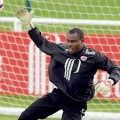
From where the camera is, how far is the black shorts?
25.2 ft

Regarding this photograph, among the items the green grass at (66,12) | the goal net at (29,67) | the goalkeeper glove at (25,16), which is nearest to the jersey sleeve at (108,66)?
the goalkeeper glove at (25,16)

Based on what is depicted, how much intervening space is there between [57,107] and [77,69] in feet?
1.69

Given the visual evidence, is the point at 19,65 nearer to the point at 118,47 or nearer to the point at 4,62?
the point at 4,62

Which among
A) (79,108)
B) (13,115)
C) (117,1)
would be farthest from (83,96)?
(117,1)

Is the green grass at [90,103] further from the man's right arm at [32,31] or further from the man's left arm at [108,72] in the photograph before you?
the man's left arm at [108,72]

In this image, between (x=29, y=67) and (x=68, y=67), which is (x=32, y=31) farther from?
(x=29, y=67)

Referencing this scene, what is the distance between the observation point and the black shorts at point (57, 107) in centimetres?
770

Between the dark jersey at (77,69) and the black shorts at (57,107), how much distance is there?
92 mm

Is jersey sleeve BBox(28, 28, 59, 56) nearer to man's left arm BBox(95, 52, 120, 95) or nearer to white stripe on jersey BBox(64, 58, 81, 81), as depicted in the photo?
white stripe on jersey BBox(64, 58, 81, 81)

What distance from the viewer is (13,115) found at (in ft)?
34.2

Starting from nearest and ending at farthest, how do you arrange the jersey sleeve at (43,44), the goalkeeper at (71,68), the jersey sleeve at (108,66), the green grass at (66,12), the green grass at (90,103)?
the jersey sleeve at (108,66) < the goalkeeper at (71,68) < the jersey sleeve at (43,44) < the green grass at (90,103) < the green grass at (66,12)

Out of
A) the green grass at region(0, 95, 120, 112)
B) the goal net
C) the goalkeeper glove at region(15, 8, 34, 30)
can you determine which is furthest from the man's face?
the green grass at region(0, 95, 120, 112)

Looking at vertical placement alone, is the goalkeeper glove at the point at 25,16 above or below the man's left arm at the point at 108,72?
above

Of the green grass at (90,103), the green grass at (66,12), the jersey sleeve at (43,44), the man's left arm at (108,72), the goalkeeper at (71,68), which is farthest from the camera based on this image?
the green grass at (66,12)
